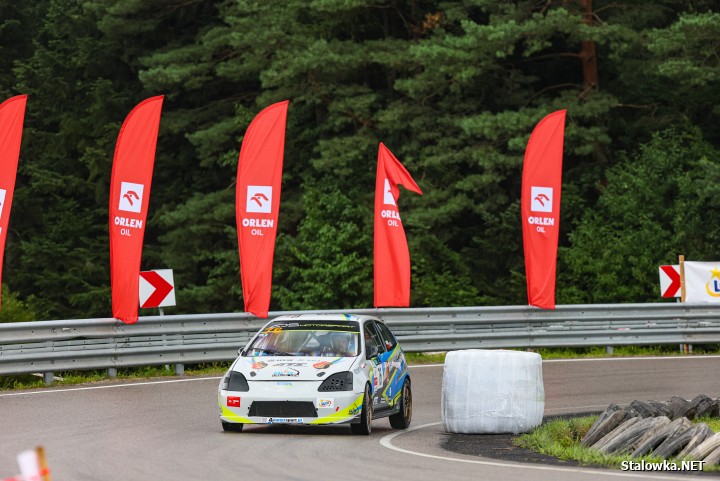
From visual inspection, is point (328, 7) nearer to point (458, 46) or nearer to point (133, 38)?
point (458, 46)

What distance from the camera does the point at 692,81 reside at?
3625 cm

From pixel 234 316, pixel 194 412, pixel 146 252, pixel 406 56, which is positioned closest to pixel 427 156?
pixel 406 56

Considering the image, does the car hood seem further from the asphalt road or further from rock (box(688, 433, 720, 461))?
rock (box(688, 433, 720, 461))

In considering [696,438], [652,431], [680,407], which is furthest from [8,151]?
[696,438]

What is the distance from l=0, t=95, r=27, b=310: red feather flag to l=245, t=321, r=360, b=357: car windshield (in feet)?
23.1

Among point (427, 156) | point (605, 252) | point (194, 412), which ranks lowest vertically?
point (194, 412)

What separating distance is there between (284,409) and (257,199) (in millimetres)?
10202

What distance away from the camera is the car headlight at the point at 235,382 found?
15742 mm

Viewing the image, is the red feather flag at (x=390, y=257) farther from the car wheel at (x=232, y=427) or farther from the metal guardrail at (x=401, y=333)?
the car wheel at (x=232, y=427)

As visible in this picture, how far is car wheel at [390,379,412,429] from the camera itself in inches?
669

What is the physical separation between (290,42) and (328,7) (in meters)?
1.81

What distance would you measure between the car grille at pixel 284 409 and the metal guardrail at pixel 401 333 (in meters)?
5.11

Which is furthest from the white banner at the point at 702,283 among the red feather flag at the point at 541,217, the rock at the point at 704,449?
the rock at the point at 704,449

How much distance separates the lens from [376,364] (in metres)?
16.6
